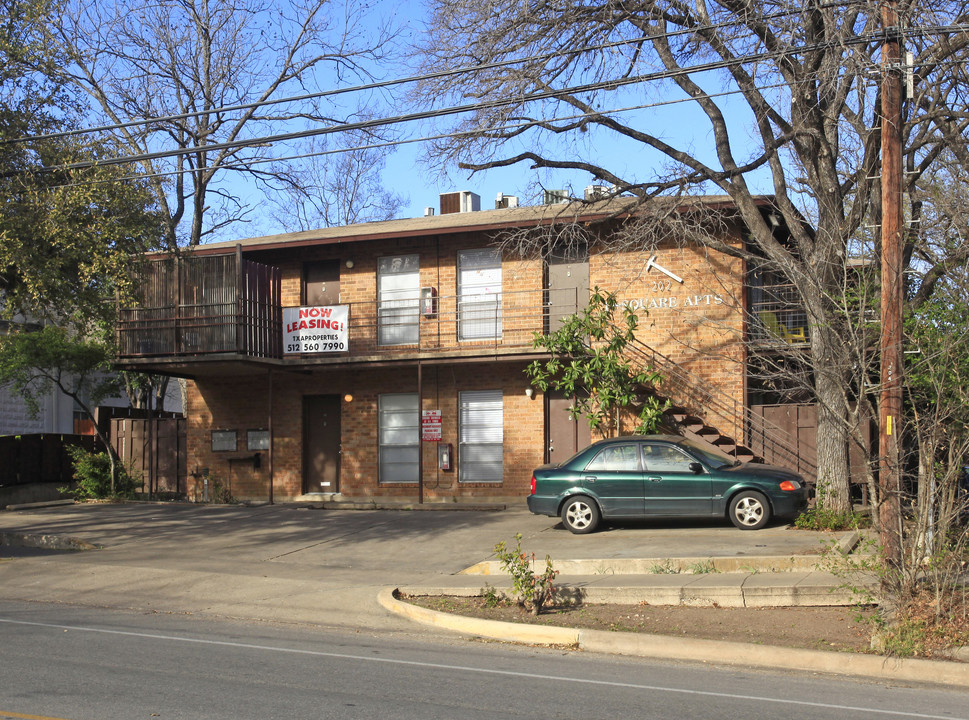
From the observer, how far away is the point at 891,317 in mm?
9766

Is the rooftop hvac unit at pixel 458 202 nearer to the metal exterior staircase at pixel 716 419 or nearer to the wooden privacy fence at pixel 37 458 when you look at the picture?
the metal exterior staircase at pixel 716 419

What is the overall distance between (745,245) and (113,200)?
492 inches

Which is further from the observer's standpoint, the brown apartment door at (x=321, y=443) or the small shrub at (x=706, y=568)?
the brown apartment door at (x=321, y=443)

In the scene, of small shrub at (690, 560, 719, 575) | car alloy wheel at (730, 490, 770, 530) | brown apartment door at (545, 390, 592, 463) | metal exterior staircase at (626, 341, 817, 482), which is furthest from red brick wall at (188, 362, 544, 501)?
small shrub at (690, 560, 719, 575)

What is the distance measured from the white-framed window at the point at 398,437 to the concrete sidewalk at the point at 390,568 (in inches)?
133

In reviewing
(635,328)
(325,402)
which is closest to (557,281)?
(635,328)

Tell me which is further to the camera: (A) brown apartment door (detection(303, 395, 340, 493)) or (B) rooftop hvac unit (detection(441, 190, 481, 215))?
(B) rooftop hvac unit (detection(441, 190, 481, 215))

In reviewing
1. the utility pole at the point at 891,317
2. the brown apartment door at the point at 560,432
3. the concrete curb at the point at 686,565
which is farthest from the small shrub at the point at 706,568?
the brown apartment door at the point at 560,432

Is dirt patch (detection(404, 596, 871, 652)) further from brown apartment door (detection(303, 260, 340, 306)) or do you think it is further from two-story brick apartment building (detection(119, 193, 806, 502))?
brown apartment door (detection(303, 260, 340, 306))

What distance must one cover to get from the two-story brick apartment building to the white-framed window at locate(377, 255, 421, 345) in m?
0.05

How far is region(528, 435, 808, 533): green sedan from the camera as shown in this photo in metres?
15.3

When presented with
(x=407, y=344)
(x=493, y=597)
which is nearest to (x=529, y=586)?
(x=493, y=597)

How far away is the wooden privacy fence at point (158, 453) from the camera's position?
2430 centimetres

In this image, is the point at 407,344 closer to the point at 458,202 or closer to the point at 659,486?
the point at 458,202
